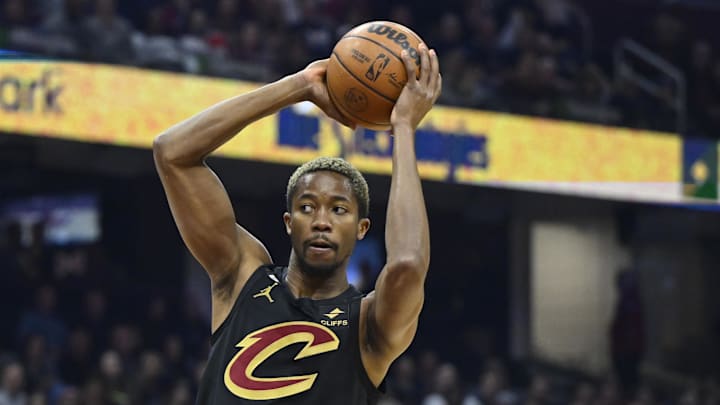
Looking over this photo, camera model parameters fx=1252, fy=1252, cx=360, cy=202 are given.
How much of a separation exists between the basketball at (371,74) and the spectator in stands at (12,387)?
679 centimetres

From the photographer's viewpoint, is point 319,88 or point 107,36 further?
point 107,36

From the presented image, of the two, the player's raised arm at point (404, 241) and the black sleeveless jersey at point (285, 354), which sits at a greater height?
the player's raised arm at point (404, 241)

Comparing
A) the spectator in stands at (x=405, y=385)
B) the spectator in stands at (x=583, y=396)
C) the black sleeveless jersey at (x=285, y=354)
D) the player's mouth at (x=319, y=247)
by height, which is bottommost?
the spectator in stands at (x=583, y=396)

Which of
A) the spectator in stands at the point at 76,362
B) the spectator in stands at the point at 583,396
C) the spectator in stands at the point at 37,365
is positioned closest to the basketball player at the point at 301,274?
the spectator in stands at the point at 37,365

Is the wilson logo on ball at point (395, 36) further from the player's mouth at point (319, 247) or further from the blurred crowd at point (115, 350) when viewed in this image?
the blurred crowd at point (115, 350)

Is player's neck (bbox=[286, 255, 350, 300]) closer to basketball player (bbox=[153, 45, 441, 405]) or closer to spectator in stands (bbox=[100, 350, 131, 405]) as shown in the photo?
basketball player (bbox=[153, 45, 441, 405])

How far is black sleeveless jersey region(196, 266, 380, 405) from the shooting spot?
345cm

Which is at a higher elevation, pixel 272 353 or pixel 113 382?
pixel 272 353

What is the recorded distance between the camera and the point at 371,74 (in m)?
3.58

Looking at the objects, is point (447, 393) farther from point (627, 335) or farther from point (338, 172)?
point (338, 172)

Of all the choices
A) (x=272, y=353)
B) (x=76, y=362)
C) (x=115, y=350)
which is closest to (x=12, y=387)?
(x=76, y=362)

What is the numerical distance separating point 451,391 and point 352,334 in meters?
8.38

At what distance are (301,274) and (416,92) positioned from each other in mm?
622

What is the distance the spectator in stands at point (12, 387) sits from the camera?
31.9ft
